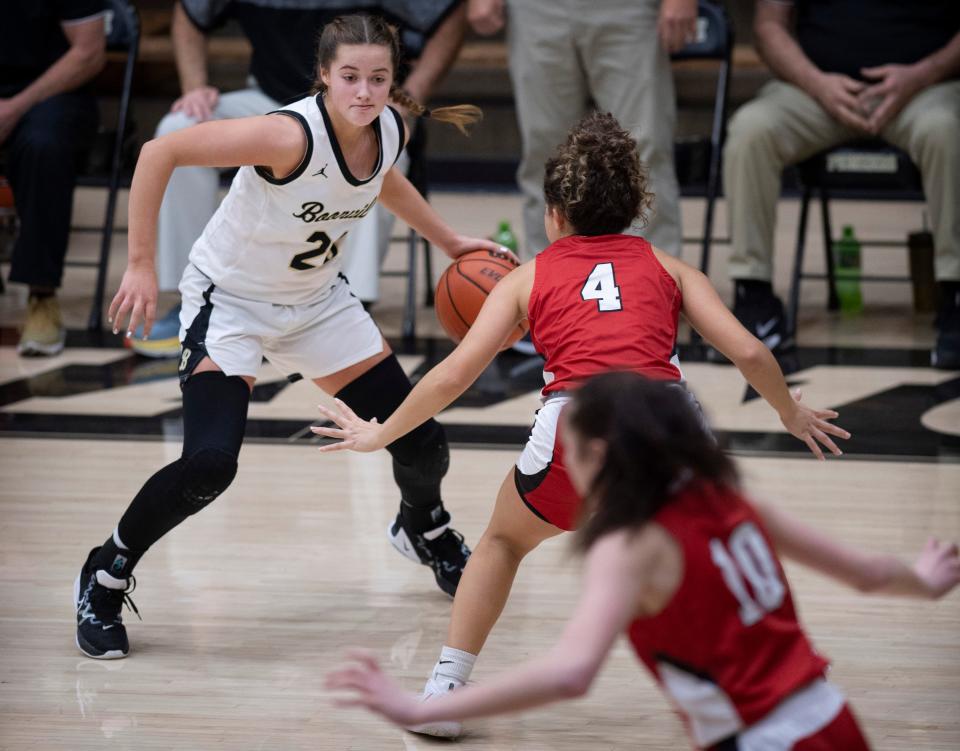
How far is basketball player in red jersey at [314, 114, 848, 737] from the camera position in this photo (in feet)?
7.93

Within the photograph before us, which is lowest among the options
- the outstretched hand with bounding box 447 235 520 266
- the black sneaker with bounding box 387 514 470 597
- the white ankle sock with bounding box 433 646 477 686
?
the black sneaker with bounding box 387 514 470 597

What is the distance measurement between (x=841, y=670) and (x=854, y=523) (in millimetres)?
915

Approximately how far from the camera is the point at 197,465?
9.20ft

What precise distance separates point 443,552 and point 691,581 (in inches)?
64.4

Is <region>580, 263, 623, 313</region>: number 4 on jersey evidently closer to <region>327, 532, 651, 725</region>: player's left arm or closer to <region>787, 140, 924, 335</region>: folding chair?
<region>327, 532, 651, 725</region>: player's left arm

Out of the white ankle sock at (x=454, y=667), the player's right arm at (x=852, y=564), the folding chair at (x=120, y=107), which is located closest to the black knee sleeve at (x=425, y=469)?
the white ankle sock at (x=454, y=667)

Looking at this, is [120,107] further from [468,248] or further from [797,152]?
[468,248]

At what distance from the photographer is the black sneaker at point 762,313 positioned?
5.57 m

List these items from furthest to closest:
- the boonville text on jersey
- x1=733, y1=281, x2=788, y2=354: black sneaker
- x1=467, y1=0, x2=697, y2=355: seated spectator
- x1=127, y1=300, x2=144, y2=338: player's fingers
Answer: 1. x1=733, y1=281, x2=788, y2=354: black sneaker
2. x1=467, y1=0, x2=697, y2=355: seated spectator
3. the boonville text on jersey
4. x1=127, y1=300, x2=144, y2=338: player's fingers

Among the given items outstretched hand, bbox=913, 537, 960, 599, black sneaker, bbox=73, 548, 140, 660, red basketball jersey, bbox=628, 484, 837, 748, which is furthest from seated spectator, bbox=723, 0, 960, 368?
red basketball jersey, bbox=628, 484, 837, 748

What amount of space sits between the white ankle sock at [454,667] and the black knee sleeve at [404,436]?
639 mm

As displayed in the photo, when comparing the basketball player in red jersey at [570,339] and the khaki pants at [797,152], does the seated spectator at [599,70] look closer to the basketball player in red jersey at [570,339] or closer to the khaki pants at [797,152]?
the khaki pants at [797,152]

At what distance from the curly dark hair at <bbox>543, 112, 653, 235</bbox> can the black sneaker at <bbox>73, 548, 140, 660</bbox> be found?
4.13ft

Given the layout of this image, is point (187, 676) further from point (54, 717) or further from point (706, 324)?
point (706, 324)
